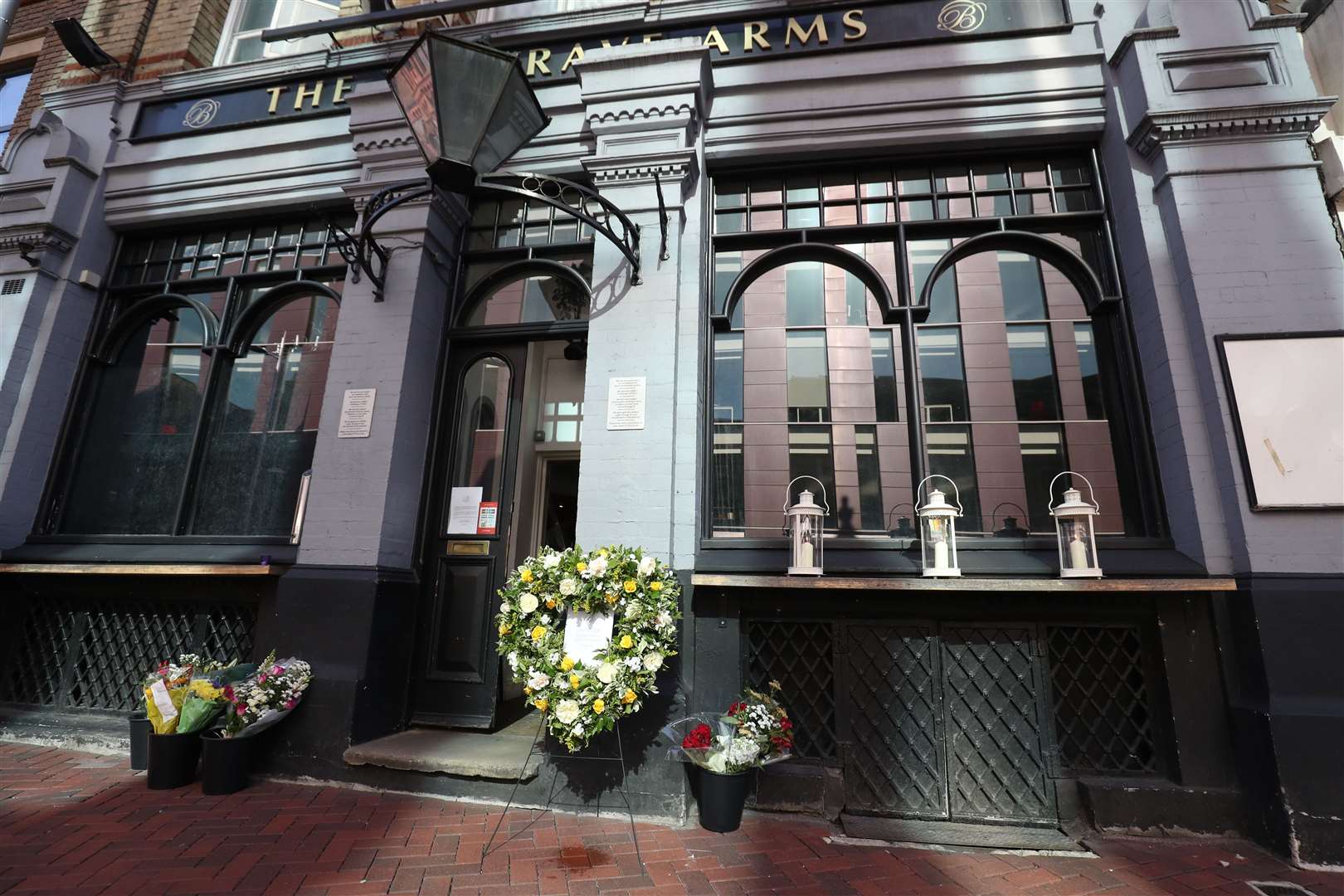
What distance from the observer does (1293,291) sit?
4016 millimetres

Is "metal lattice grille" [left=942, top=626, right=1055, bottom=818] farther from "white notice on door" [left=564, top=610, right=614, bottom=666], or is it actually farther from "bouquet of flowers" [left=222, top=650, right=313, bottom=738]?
"bouquet of flowers" [left=222, top=650, right=313, bottom=738]

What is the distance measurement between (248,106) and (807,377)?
21.4ft

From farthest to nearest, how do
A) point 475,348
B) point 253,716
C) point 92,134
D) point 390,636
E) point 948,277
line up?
point 92,134, point 475,348, point 948,277, point 390,636, point 253,716

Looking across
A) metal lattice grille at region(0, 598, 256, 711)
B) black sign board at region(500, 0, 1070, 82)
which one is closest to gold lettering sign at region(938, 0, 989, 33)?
black sign board at region(500, 0, 1070, 82)

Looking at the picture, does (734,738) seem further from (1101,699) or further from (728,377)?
(728,377)

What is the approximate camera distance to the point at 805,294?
5133 millimetres

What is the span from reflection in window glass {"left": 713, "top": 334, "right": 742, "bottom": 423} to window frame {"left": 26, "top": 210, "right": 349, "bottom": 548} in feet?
12.0

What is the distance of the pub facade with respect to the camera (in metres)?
3.90

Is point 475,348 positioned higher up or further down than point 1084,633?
higher up

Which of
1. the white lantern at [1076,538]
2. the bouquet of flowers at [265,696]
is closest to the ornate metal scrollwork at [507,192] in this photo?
the bouquet of flowers at [265,696]

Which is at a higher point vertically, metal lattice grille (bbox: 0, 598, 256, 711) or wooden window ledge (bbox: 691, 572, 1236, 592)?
wooden window ledge (bbox: 691, 572, 1236, 592)

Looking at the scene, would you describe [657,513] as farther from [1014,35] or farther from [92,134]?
[92,134]

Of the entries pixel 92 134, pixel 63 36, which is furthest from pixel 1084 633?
pixel 63 36

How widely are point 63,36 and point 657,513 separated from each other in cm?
858
